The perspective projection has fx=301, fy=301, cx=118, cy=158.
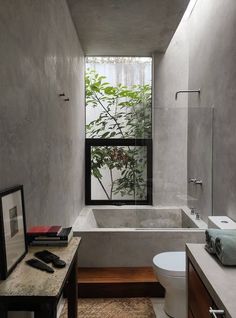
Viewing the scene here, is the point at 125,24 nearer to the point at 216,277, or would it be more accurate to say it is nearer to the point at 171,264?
the point at 171,264

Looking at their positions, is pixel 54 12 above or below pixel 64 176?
above

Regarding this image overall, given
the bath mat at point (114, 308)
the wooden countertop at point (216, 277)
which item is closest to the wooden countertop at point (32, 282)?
the wooden countertop at point (216, 277)

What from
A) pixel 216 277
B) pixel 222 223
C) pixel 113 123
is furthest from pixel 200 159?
pixel 216 277

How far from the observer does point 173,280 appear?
88.8 inches

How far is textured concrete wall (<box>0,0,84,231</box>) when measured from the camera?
140 centimetres

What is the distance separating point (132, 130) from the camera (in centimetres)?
446

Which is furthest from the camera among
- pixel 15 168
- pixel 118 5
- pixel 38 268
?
pixel 118 5

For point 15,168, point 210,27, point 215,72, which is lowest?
point 15,168

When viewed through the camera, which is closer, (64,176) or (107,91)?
(64,176)

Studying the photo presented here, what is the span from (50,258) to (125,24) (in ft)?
8.97

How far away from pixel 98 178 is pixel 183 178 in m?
1.26

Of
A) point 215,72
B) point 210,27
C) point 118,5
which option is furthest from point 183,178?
point 118,5

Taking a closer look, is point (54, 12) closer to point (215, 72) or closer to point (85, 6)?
point (85, 6)

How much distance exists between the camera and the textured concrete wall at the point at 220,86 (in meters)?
2.66
